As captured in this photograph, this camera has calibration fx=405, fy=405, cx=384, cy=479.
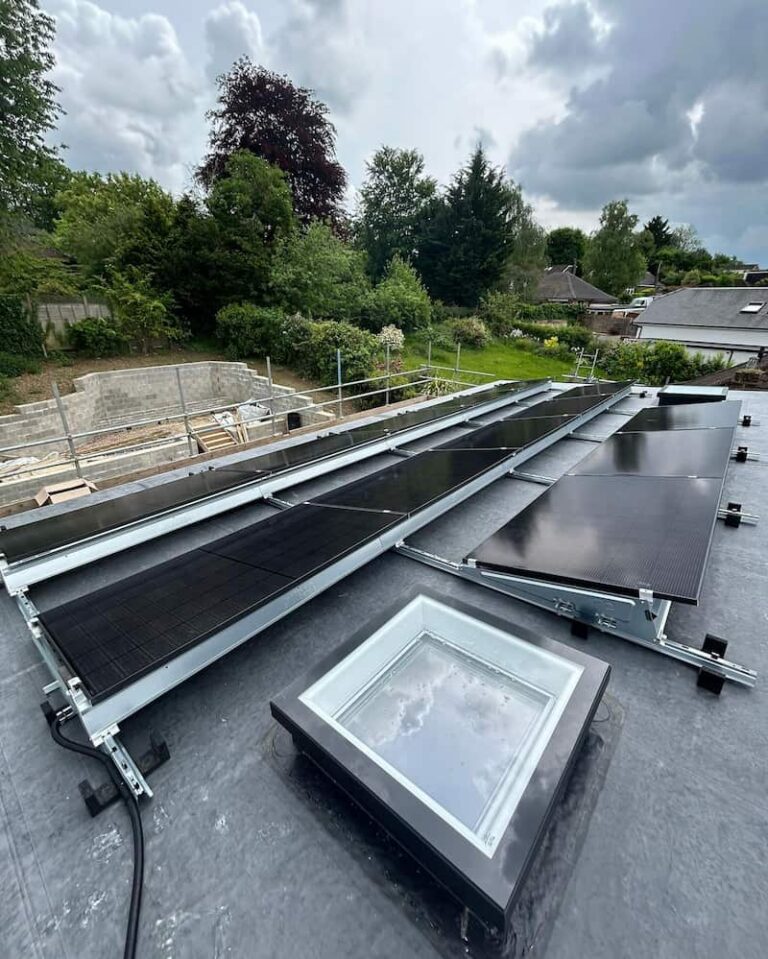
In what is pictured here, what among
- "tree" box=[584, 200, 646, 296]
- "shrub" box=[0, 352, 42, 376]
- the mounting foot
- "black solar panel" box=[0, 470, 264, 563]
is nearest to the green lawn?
"shrub" box=[0, 352, 42, 376]

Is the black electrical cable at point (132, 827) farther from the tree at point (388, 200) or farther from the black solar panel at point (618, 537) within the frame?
the tree at point (388, 200)

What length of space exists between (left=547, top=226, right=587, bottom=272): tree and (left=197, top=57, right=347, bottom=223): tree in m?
43.2

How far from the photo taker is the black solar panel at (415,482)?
3.07 m

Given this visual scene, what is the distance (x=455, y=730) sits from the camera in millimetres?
1456

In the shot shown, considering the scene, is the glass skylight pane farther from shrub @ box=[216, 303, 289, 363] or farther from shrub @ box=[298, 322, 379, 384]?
shrub @ box=[216, 303, 289, 363]

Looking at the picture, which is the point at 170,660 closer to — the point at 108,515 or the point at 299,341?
the point at 108,515

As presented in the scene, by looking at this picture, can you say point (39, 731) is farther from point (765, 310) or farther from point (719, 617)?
point (765, 310)

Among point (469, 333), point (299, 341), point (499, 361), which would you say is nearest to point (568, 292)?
point (469, 333)

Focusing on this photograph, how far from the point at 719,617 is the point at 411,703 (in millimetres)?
1919

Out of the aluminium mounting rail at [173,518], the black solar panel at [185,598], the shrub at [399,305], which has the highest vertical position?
the shrub at [399,305]

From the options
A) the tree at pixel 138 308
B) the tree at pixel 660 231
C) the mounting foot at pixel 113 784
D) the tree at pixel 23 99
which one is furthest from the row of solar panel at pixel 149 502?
the tree at pixel 660 231

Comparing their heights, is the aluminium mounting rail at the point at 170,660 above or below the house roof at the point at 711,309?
below

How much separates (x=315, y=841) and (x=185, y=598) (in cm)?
119

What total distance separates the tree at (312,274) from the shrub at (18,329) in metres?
9.31
